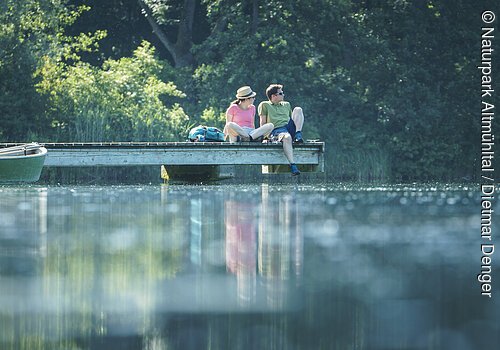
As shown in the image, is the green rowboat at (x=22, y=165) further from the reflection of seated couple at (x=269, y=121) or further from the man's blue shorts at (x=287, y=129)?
the man's blue shorts at (x=287, y=129)

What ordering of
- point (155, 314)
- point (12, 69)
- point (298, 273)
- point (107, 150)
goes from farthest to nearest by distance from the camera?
point (12, 69) < point (107, 150) < point (298, 273) < point (155, 314)

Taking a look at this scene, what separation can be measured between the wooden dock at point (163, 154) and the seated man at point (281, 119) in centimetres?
30

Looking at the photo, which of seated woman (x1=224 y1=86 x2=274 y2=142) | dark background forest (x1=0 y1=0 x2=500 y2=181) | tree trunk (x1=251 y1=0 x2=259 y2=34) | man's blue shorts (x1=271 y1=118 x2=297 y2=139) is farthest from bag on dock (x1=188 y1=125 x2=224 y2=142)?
tree trunk (x1=251 y1=0 x2=259 y2=34)

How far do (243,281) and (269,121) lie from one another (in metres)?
16.5

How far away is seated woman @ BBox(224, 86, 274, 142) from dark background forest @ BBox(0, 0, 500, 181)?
1138cm

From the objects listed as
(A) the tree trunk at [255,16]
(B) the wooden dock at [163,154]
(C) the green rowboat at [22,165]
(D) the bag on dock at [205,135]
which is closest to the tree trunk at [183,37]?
(A) the tree trunk at [255,16]

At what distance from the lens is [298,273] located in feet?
29.8

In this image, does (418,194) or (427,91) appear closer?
(418,194)

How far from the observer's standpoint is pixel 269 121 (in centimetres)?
2506

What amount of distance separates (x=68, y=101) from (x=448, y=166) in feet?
40.1

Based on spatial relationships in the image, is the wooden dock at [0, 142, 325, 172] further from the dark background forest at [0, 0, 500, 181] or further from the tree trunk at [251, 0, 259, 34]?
the tree trunk at [251, 0, 259, 34]

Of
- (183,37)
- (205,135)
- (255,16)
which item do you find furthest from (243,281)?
(183,37)

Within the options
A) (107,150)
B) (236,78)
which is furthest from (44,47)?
(107,150)

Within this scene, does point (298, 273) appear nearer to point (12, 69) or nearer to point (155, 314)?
point (155, 314)
